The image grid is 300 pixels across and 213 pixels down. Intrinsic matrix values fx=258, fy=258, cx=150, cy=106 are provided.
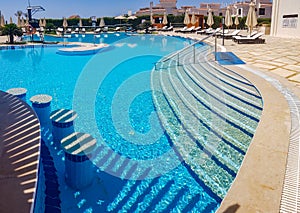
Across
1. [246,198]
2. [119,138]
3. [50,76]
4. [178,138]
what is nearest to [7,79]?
[50,76]

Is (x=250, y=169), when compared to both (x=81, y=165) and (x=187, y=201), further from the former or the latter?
(x=81, y=165)

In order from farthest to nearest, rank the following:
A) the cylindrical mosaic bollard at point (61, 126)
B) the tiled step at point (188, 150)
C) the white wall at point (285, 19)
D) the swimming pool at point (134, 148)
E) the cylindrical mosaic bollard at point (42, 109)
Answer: the white wall at point (285, 19) < the cylindrical mosaic bollard at point (42, 109) < the cylindrical mosaic bollard at point (61, 126) < the tiled step at point (188, 150) < the swimming pool at point (134, 148)

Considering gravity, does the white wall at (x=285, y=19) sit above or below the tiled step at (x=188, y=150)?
above

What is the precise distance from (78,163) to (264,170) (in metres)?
2.25

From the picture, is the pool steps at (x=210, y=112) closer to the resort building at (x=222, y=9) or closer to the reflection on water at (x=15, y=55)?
the reflection on water at (x=15, y=55)

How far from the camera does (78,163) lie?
11.1ft

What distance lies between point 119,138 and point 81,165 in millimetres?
1678

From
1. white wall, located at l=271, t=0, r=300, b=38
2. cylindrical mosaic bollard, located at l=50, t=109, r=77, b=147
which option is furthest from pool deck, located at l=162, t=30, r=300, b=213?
white wall, located at l=271, t=0, r=300, b=38

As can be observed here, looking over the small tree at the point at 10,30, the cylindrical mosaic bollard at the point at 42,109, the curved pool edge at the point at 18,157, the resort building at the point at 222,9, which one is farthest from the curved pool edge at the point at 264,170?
the resort building at the point at 222,9

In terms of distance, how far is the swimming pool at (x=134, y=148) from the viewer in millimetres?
3281

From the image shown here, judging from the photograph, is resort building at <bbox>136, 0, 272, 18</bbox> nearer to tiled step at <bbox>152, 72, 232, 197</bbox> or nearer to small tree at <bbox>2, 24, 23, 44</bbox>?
small tree at <bbox>2, 24, 23, 44</bbox>

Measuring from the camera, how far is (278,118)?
4062 mm

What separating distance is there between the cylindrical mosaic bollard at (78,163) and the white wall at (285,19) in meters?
19.2

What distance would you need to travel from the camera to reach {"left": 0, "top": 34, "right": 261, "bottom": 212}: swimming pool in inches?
129
